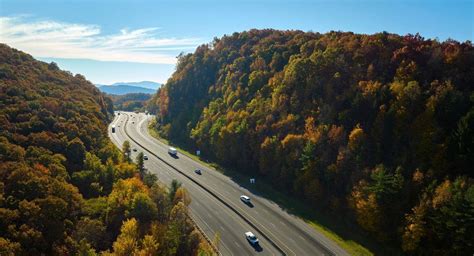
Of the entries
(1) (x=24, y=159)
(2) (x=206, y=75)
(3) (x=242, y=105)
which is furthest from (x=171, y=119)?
(1) (x=24, y=159)

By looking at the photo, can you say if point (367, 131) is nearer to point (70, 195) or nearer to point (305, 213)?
point (305, 213)

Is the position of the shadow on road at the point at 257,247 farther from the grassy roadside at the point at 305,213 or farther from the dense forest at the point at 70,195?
the grassy roadside at the point at 305,213

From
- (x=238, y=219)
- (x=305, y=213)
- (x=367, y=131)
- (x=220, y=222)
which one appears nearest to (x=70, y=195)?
(x=220, y=222)

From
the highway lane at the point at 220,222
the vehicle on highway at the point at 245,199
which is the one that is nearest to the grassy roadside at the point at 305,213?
the vehicle on highway at the point at 245,199

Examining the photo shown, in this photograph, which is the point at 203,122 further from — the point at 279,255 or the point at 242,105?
the point at 279,255

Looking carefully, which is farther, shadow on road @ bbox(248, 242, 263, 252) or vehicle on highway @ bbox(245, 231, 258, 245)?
vehicle on highway @ bbox(245, 231, 258, 245)

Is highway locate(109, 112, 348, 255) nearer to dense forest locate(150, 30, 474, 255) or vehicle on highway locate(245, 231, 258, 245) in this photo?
vehicle on highway locate(245, 231, 258, 245)

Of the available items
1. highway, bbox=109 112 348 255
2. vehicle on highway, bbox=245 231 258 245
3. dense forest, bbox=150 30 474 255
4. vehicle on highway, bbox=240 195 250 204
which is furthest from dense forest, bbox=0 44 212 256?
dense forest, bbox=150 30 474 255
